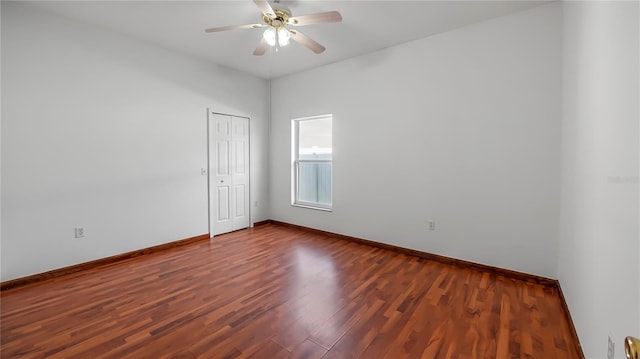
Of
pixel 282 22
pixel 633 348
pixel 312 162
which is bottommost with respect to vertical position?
pixel 633 348

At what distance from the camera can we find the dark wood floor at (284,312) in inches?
70.0

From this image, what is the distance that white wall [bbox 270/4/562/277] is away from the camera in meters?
2.73

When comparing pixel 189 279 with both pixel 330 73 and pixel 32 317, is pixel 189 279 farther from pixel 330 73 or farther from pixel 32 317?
pixel 330 73

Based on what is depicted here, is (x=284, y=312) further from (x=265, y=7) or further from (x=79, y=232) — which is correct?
(x=79, y=232)

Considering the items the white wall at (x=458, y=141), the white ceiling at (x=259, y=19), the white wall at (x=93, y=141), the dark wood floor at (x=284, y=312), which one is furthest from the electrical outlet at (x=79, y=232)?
the white wall at (x=458, y=141)

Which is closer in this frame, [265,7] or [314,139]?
[265,7]

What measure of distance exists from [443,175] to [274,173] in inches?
126

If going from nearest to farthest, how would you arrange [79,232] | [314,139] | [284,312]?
[284,312]
[79,232]
[314,139]

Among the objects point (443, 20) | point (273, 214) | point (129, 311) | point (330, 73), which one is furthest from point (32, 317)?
point (443, 20)

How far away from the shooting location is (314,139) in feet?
16.2

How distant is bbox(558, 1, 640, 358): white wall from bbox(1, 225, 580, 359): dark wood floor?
1.54 ft

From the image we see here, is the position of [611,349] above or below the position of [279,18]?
below

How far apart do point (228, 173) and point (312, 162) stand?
1.52m

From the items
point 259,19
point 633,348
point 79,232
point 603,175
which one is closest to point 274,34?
point 259,19
